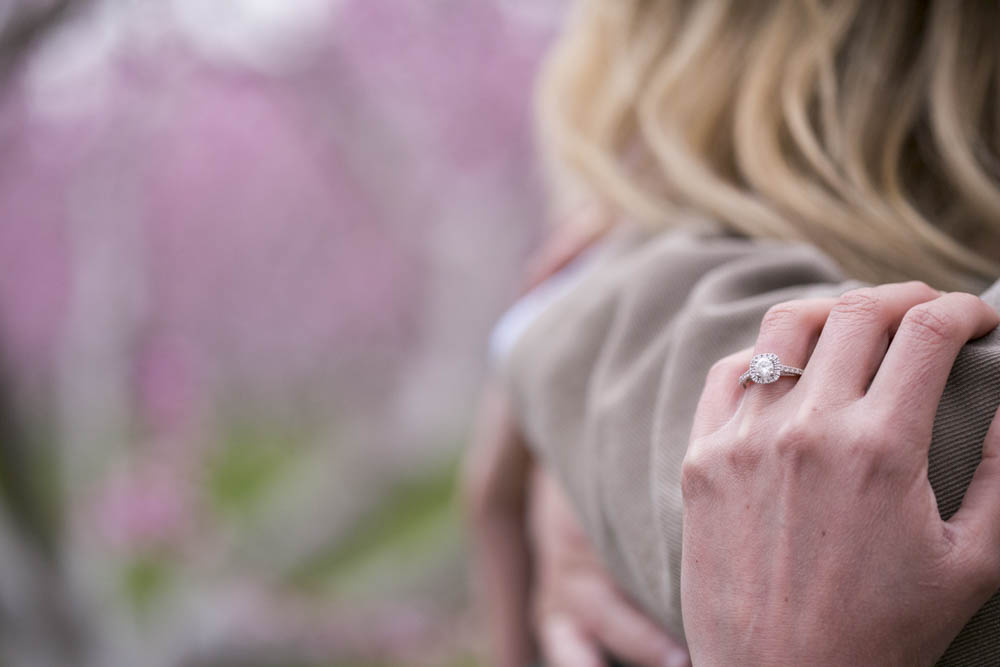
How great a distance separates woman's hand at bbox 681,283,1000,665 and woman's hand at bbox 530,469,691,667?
36 centimetres

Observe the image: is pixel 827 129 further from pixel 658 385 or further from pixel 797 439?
pixel 797 439

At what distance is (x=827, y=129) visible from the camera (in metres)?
0.86

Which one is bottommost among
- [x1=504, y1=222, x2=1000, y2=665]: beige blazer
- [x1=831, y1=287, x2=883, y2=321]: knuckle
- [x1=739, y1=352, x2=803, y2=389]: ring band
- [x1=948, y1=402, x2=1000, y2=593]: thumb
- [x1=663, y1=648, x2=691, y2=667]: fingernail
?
[x1=663, y1=648, x2=691, y2=667]: fingernail

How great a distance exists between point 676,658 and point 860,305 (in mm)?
469

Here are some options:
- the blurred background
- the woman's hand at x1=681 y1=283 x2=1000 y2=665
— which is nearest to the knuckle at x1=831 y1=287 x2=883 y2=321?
the woman's hand at x1=681 y1=283 x2=1000 y2=665

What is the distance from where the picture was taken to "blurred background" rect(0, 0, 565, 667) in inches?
108

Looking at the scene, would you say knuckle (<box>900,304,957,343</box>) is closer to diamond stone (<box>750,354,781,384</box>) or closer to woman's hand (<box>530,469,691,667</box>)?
diamond stone (<box>750,354,781,384</box>)

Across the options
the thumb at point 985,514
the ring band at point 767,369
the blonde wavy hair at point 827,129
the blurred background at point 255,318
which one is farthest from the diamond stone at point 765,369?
the blurred background at point 255,318

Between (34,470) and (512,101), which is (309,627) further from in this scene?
(512,101)

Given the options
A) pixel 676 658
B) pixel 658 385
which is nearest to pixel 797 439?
pixel 658 385

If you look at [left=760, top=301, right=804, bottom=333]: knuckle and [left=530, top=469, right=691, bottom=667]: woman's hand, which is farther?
[left=530, top=469, right=691, bottom=667]: woman's hand

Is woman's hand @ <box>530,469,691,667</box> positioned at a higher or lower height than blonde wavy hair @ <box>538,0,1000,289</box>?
lower

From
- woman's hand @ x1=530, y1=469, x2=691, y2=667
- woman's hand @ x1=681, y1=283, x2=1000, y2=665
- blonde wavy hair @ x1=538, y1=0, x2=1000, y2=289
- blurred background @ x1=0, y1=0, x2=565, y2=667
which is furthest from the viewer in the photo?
blurred background @ x1=0, y1=0, x2=565, y2=667

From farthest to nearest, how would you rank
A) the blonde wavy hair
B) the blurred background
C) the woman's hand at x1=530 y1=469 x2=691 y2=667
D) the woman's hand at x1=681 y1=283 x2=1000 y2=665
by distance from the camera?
the blurred background → the woman's hand at x1=530 y1=469 x2=691 y2=667 → the blonde wavy hair → the woman's hand at x1=681 y1=283 x2=1000 y2=665
